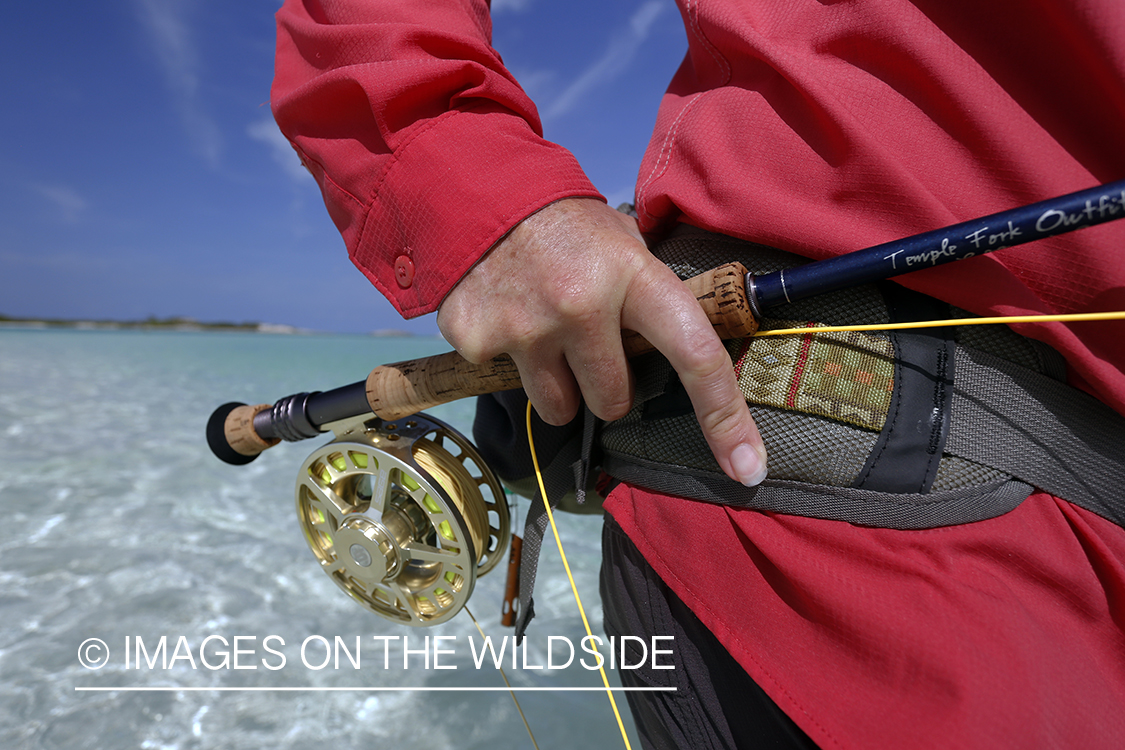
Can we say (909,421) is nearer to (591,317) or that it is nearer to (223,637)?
(591,317)

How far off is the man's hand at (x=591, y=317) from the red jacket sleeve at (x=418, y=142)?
0.04m

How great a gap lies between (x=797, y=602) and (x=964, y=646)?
19cm

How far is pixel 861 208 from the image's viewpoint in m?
0.82

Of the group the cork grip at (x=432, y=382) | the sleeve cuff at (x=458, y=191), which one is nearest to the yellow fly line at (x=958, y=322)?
the sleeve cuff at (x=458, y=191)

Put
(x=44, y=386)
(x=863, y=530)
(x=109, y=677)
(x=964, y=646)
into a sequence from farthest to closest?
(x=44, y=386) < (x=109, y=677) < (x=863, y=530) < (x=964, y=646)

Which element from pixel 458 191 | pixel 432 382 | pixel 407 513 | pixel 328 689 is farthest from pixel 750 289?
pixel 328 689

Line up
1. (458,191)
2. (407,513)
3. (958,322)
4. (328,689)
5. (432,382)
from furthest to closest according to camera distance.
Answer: (328,689)
(407,513)
(432,382)
(458,191)
(958,322)

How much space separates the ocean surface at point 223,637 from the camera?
225 cm

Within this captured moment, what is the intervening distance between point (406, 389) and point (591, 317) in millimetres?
590

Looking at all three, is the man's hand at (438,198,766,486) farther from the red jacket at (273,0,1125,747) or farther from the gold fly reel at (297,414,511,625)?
the gold fly reel at (297,414,511,625)

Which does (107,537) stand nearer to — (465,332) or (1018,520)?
(465,332)

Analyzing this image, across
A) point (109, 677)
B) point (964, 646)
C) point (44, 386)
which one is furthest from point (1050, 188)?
point (44, 386)

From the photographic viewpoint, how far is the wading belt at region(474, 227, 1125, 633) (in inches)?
30.0

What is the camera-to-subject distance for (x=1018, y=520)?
2.45 feet
